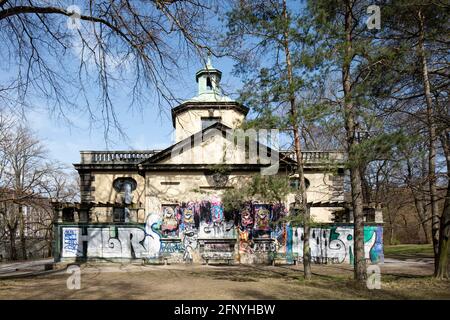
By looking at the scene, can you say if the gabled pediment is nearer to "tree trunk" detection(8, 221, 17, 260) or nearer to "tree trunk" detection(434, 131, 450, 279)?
"tree trunk" detection(434, 131, 450, 279)

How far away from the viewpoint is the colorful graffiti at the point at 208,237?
857 inches

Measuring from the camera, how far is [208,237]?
2192 cm

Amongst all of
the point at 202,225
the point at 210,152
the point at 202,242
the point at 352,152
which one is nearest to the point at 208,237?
the point at 202,242

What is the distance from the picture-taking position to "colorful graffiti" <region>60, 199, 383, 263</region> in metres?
21.8

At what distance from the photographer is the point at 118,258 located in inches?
866

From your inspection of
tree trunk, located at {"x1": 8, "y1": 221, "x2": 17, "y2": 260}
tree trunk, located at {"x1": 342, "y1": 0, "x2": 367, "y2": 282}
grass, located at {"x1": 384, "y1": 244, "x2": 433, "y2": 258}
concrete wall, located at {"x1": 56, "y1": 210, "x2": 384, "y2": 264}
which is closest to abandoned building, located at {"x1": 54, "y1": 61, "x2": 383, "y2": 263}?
concrete wall, located at {"x1": 56, "y1": 210, "x2": 384, "y2": 264}

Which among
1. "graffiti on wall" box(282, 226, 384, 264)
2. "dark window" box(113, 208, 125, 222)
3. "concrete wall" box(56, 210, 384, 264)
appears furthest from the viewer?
"dark window" box(113, 208, 125, 222)

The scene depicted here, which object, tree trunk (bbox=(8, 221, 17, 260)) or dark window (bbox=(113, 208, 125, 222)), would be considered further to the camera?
tree trunk (bbox=(8, 221, 17, 260))

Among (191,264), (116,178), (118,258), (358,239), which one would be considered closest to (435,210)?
(358,239)

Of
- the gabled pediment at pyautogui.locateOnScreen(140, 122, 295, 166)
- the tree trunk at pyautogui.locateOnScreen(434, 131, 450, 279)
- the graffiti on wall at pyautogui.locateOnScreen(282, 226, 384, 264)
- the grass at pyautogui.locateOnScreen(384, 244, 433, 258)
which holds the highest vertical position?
the gabled pediment at pyautogui.locateOnScreen(140, 122, 295, 166)

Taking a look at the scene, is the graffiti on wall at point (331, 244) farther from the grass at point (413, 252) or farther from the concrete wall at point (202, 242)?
the grass at point (413, 252)

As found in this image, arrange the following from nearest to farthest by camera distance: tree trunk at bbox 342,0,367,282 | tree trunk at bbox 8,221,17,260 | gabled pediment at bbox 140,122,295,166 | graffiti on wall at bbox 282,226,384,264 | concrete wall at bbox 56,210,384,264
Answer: tree trunk at bbox 342,0,367,282 → graffiti on wall at bbox 282,226,384,264 → concrete wall at bbox 56,210,384,264 → gabled pediment at bbox 140,122,295,166 → tree trunk at bbox 8,221,17,260

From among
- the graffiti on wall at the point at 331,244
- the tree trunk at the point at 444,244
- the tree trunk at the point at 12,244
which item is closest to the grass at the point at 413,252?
the graffiti on wall at the point at 331,244
